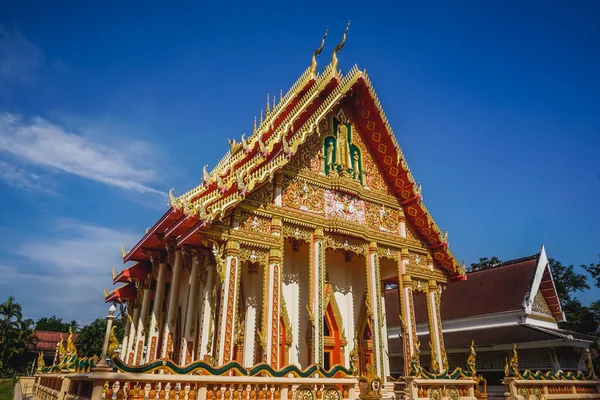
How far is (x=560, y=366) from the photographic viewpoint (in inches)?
519

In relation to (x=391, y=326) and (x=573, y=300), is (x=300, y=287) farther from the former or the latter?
(x=573, y=300)

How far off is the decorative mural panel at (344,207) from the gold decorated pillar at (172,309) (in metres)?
3.85

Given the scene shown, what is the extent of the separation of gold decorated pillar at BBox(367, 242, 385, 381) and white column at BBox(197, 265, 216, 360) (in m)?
3.88

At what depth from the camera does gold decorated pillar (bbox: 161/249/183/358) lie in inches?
405

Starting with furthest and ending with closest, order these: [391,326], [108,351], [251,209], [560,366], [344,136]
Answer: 1. [391,326]
2. [560,366]
3. [344,136]
4. [251,209]
5. [108,351]

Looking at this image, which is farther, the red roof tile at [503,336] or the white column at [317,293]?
the red roof tile at [503,336]

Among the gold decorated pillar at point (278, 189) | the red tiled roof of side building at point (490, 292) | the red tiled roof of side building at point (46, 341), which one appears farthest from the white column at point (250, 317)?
the red tiled roof of side building at point (46, 341)

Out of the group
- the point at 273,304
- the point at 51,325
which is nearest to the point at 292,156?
the point at 273,304

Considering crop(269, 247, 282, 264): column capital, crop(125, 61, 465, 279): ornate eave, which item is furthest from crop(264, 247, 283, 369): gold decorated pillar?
crop(125, 61, 465, 279): ornate eave

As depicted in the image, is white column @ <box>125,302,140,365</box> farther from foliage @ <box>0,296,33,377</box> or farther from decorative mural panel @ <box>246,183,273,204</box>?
foliage @ <box>0,296,33,377</box>

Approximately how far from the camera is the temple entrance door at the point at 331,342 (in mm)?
10750

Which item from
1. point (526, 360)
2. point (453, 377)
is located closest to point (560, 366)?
point (526, 360)

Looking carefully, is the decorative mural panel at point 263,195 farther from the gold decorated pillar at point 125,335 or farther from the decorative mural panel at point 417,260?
the gold decorated pillar at point 125,335

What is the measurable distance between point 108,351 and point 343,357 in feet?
23.1
